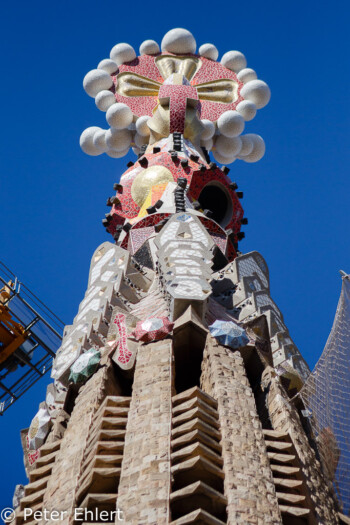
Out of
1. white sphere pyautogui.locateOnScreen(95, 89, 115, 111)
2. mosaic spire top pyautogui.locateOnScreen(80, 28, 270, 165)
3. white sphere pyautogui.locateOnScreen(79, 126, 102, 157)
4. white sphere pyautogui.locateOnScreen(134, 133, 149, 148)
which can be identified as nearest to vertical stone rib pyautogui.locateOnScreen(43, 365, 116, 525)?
mosaic spire top pyautogui.locateOnScreen(80, 28, 270, 165)

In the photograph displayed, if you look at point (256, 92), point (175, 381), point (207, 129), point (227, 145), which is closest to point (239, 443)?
point (175, 381)

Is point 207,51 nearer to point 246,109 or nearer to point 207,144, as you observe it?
point 246,109

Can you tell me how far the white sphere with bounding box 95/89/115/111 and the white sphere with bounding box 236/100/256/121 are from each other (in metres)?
4.88

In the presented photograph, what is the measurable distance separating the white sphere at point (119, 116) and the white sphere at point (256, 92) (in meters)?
4.85

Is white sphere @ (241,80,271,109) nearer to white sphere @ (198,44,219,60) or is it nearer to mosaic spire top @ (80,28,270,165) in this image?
mosaic spire top @ (80,28,270,165)

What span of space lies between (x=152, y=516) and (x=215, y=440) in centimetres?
278

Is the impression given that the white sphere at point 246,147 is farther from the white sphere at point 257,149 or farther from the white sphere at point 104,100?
the white sphere at point 104,100

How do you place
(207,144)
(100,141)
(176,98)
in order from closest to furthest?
1. (176,98)
2. (207,144)
3. (100,141)

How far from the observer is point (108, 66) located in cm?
4206

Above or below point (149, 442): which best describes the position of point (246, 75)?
above

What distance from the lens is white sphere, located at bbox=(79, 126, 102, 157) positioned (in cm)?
4147

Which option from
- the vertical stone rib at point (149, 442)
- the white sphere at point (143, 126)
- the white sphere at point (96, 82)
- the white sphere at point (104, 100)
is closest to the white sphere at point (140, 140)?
the white sphere at point (143, 126)

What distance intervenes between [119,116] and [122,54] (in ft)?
14.6

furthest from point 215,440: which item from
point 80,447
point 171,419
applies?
point 80,447
